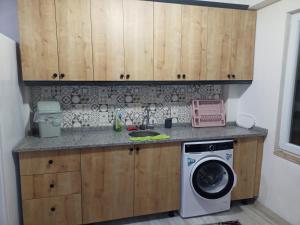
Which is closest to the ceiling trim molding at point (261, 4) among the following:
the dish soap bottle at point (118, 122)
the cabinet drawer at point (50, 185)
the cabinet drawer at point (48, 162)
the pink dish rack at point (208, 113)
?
the pink dish rack at point (208, 113)

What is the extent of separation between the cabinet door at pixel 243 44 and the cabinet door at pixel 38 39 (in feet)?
6.26

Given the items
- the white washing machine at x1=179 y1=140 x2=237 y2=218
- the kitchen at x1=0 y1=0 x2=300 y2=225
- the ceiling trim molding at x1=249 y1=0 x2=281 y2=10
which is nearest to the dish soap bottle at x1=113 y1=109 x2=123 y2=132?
the kitchen at x1=0 y1=0 x2=300 y2=225

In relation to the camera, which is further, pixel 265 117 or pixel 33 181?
pixel 265 117

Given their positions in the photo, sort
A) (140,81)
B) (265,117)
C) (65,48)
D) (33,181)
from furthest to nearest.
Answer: (265,117) < (140,81) < (65,48) < (33,181)

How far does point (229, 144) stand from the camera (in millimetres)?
2365

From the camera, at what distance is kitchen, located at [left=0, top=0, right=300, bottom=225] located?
1980mm

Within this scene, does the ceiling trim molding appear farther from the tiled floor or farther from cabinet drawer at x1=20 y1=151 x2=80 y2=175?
cabinet drawer at x1=20 y1=151 x2=80 y2=175

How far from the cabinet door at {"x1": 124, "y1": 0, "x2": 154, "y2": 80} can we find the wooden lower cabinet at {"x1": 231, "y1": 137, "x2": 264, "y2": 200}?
4.29ft

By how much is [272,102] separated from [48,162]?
7.56ft

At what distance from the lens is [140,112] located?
2678 millimetres

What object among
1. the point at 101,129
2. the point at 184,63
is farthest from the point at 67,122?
the point at 184,63

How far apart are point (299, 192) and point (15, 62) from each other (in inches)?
113

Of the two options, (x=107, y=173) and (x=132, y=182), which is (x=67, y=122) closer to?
(x=107, y=173)

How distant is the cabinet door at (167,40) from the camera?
2291 mm
